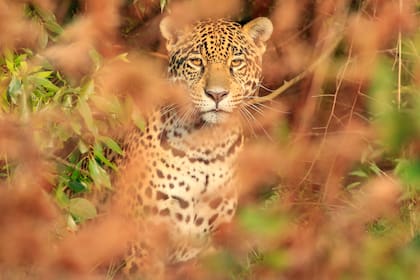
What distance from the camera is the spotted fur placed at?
185 inches

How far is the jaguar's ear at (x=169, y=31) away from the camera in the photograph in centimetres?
488

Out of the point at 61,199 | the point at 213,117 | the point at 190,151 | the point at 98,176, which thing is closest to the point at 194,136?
the point at 190,151

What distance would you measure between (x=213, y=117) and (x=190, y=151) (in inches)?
14.1

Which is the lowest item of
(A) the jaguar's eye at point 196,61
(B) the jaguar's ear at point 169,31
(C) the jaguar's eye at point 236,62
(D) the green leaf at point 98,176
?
(C) the jaguar's eye at point 236,62

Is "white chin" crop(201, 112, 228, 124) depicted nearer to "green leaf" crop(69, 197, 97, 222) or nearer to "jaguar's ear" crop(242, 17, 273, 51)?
"jaguar's ear" crop(242, 17, 273, 51)

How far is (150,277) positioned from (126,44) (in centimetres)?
164

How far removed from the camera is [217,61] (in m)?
4.81

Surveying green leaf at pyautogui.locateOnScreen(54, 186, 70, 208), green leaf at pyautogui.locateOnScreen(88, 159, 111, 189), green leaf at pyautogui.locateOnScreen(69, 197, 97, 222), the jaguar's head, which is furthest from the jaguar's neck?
green leaf at pyautogui.locateOnScreen(69, 197, 97, 222)

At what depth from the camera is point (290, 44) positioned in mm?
6152

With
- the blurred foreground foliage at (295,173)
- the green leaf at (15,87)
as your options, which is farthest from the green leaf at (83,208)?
the green leaf at (15,87)

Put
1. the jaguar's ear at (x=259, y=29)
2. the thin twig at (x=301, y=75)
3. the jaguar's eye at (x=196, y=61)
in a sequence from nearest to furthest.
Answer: the thin twig at (x=301, y=75), the jaguar's eye at (x=196, y=61), the jaguar's ear at (x=259, y=29)

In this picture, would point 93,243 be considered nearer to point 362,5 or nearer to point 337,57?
point 362,5

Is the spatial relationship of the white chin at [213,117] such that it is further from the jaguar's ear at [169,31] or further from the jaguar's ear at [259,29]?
the jaguar's ear at [259,29]

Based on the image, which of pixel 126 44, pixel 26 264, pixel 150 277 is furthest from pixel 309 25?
pixel 26 264
